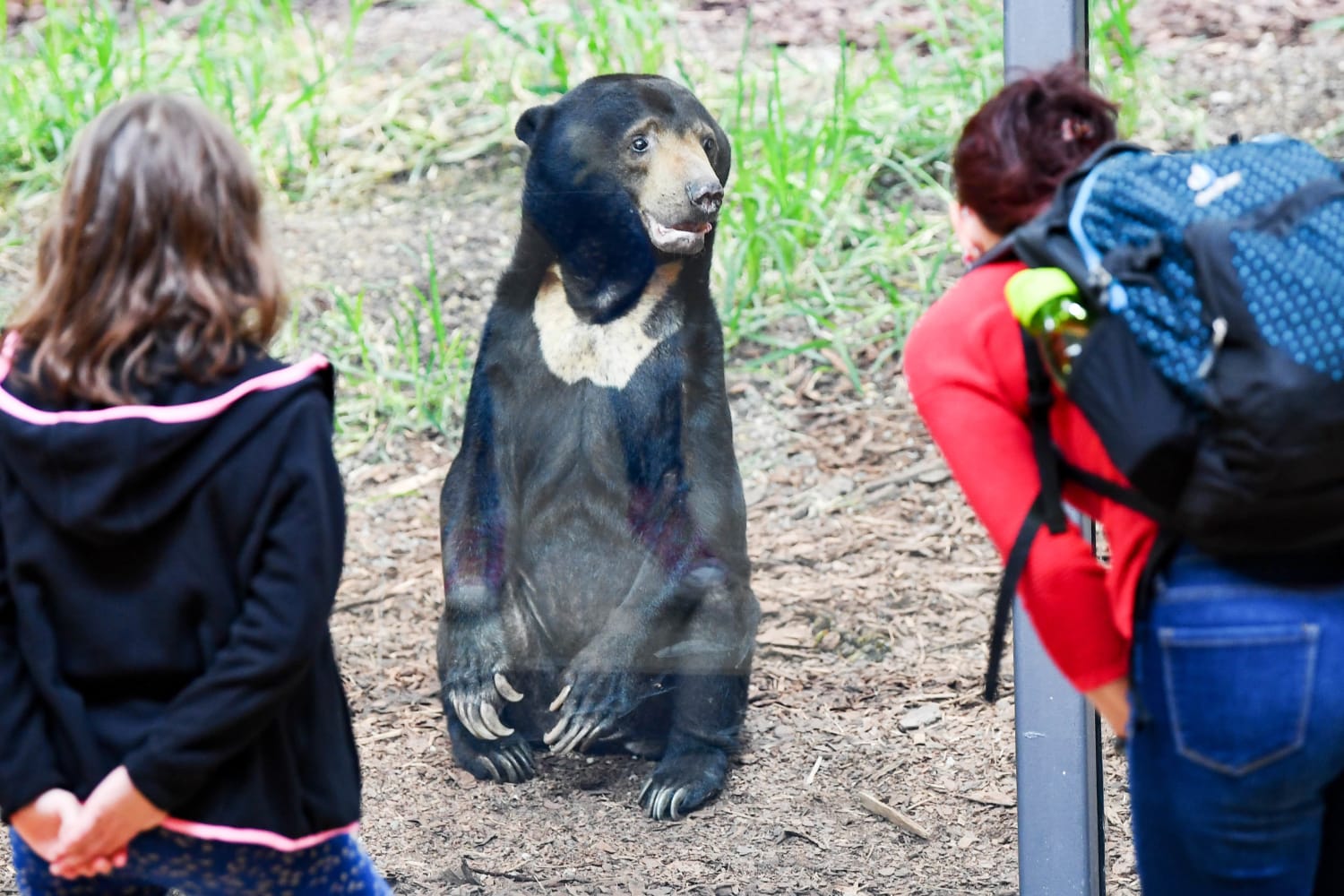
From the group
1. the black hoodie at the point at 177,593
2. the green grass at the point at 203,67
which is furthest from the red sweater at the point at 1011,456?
the green grass at the point at 203,67

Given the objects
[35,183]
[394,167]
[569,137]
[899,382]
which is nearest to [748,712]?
[899,382]

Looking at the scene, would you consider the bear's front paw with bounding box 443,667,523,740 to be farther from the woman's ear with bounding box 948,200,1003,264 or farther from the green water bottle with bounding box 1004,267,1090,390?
the green water bottle with bounding box 1004,267,1090,390

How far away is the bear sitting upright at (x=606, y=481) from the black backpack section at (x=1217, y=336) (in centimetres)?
110

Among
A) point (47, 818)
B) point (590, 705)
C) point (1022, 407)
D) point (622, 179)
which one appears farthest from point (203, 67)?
point (1022, 407)

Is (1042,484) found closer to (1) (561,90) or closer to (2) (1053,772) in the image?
(2) (1053,772)

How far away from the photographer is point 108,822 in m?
1.51

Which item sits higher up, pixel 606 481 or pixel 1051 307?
pixel 1051 307

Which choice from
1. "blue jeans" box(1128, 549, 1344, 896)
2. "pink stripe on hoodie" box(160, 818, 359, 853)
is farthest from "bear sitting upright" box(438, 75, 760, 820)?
"blue jeans" box(1128, 549, 1344, 896)

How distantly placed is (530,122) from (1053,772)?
4.45 ft

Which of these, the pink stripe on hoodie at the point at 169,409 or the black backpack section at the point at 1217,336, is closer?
the black backpack section at the point at 1217,336

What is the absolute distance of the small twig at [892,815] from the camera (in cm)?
257

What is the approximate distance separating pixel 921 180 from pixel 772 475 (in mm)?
662

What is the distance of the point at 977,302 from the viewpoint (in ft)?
4.97

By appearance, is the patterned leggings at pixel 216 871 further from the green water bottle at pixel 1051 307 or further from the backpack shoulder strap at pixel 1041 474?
the green water bottle at pixel 1051 307
